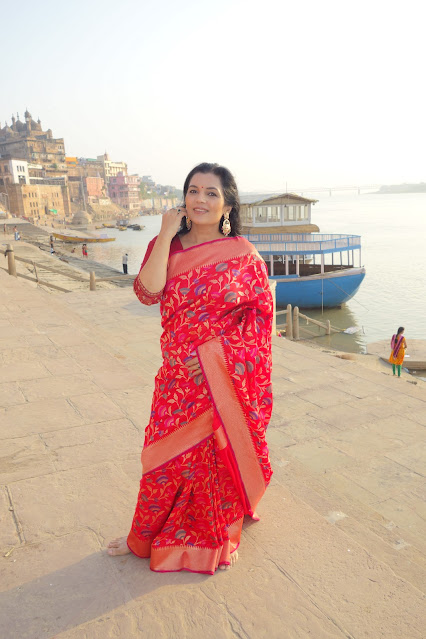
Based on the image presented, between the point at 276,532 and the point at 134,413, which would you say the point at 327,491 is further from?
the point at 134,413

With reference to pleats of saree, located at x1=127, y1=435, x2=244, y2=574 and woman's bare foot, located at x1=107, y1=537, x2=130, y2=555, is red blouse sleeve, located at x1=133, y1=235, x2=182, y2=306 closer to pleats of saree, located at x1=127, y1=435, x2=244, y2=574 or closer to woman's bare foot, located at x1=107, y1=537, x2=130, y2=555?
pleats of saree, located at x1=127, y1=435, x2=244, y2=574

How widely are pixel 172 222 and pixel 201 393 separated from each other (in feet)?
2.20

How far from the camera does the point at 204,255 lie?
74.5 inches

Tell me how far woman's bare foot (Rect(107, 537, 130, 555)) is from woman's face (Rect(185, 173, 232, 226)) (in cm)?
129

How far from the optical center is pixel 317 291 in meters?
18.8

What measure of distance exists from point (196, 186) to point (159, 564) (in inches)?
56.6

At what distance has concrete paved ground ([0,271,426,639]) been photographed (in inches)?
62.4

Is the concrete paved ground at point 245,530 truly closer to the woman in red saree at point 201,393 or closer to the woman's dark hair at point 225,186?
the woman in red saree at point 201,393

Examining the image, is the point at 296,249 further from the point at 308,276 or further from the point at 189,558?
the point at 189,558

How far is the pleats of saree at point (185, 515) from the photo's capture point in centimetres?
183

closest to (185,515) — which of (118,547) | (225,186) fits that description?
(118,547)

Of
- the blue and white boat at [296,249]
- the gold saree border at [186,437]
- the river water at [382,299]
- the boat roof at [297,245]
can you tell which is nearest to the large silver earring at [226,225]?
the gold saree border at [186,437]

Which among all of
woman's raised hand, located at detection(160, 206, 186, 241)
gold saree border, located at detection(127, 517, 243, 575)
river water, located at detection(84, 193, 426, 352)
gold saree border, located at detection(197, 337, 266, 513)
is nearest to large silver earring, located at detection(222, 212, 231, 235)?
woman's raised hand, located at detection(160, 206, 186, 241)

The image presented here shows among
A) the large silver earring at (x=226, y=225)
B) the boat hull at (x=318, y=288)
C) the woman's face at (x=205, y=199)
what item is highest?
the woman's face at (x=205, y=199)
